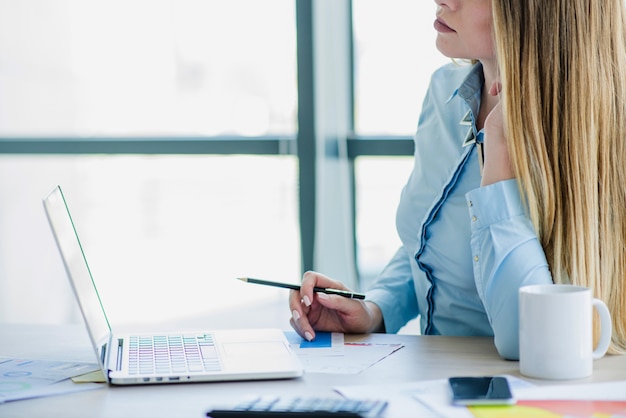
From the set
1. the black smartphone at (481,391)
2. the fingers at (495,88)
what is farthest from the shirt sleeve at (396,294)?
the black smartphone at (481,391)

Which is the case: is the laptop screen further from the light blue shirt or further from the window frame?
the window frame

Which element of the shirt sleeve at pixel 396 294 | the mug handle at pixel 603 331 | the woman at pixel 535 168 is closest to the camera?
the mug handle at pixel 603 331

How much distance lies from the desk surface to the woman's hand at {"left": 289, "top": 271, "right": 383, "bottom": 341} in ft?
0.14

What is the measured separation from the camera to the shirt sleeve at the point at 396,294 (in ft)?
5.18

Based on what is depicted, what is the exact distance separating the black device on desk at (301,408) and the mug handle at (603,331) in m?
0.34

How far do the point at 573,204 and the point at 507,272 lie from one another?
0.51 ft

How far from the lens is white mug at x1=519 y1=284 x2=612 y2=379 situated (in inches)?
43.2

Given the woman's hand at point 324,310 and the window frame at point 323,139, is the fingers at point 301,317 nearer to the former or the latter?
the woman's hand at point 324,310

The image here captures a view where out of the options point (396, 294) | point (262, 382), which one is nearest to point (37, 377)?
point (262, 382)

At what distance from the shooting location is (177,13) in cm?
332

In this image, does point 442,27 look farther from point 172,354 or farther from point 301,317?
point 172,354

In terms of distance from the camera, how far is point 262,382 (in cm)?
113

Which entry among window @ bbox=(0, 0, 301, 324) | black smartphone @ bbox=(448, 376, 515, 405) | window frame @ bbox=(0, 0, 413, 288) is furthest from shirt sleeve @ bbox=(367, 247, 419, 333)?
window @ bbox=(0, 0, 301, 324)

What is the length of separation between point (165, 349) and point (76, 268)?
186mm
